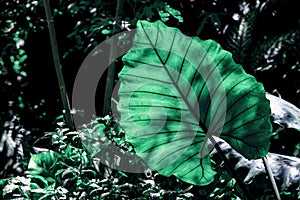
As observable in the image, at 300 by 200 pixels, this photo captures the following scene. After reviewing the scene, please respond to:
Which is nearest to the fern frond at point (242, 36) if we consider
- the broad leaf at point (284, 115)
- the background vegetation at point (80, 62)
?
the background vegetation at point (80, 62)

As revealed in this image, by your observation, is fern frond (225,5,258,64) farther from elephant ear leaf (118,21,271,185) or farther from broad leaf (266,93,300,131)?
elephant ear leaf (118,21,271,185)

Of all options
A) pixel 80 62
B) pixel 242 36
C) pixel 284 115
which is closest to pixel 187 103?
pixel 284 115

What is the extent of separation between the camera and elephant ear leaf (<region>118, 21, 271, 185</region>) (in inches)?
64.2

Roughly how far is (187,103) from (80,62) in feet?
7.52

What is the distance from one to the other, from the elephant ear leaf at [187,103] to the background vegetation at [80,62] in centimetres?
68

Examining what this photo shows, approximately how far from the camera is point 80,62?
3.88 meters

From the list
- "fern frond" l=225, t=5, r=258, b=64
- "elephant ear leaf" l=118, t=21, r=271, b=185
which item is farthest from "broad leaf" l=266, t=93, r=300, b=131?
"fern frond" l=225, t=5, r=258, b=64

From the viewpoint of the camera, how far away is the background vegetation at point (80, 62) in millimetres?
2479

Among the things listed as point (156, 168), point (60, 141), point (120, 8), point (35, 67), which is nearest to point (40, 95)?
point (35, 67)

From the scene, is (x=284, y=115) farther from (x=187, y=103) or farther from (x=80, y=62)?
(x=80, y=62)

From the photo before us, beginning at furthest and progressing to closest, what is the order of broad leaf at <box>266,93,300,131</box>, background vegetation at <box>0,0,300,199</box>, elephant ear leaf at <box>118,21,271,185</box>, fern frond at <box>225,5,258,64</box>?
1. fern frond at <box>225,5,258,64</box>
2. background vegetation at <box>0,0,300,199</box>
3. broad leaf at <box>266,93,300,131</box>
4. elephant ear leaf at <box>118,21,271,185</box>

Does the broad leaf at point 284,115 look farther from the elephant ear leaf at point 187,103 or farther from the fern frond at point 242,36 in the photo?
the fern frond at point 242,36

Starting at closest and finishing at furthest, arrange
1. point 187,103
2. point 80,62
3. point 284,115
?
point 187,103, point 284,115, point 80,62

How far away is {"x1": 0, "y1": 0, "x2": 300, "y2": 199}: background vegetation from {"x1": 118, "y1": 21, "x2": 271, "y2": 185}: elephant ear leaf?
678 mm
